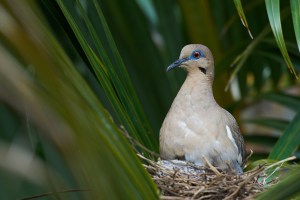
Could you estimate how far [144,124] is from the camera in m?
2.43

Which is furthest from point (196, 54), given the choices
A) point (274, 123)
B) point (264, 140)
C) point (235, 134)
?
point (264, 140)

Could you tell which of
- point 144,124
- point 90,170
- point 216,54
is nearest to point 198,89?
point 216,54

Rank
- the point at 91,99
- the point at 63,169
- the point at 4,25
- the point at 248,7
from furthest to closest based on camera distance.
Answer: the point at 248,7, the point at 63,169, the point at 91,99, the point at 4,25

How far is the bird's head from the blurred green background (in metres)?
0.08

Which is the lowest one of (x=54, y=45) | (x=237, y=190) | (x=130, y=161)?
(x=237, y=190)

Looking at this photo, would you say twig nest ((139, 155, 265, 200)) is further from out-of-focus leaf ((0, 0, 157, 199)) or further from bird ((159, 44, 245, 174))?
out-of-focus leaf ((0, 0, 157, 199))

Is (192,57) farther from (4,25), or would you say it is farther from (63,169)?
(4,25)

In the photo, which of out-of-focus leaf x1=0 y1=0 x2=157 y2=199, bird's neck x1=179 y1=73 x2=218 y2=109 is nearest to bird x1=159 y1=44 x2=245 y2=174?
bird's neck x1=179 y1=73 x2=218 y2=109

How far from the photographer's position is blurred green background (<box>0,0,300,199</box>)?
99cm

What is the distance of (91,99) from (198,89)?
83.4 inches

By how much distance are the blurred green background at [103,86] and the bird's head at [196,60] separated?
0.08m

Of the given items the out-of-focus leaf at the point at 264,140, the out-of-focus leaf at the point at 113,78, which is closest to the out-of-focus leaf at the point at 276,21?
the out-of-focus leaf at the point at 113,78

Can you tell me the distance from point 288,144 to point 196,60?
0.89 metres

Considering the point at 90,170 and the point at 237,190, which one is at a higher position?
the point at 90,170
